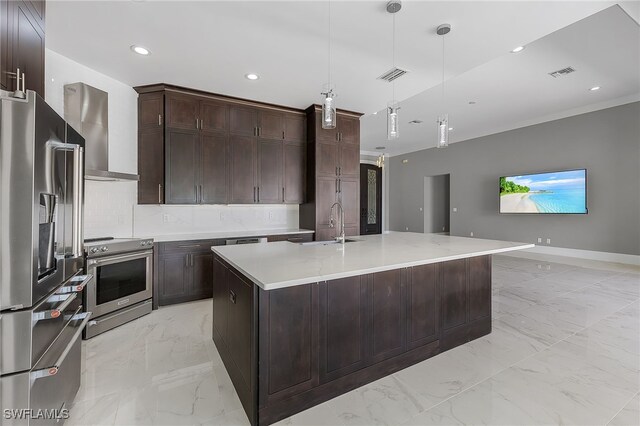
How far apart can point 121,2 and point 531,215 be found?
327 inches

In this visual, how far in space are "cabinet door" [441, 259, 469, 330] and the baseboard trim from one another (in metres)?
5.44

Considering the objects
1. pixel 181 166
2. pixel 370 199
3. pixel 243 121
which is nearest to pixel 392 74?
pixel 243 121

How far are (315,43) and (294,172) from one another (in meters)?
2.16

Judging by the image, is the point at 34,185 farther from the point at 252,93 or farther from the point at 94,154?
the point at 252,93

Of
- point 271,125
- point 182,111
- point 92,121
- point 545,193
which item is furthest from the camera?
point 545,193

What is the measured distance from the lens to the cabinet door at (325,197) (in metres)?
4.56

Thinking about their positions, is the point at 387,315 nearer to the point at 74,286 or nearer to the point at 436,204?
the point at 74,286

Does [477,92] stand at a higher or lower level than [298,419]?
higher

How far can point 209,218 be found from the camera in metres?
4.34

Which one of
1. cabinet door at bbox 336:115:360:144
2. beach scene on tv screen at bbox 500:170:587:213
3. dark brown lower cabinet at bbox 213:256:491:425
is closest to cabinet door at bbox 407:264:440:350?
dark brown lower cabinet at bbox 213:256:491:425

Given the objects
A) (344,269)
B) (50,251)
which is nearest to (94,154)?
(50,251)

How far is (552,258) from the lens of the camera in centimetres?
614

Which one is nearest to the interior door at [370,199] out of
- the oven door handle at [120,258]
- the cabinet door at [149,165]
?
the cabinet door at [149,165]

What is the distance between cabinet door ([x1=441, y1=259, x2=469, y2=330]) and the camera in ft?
7.80
